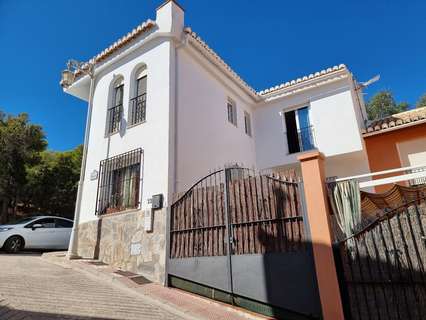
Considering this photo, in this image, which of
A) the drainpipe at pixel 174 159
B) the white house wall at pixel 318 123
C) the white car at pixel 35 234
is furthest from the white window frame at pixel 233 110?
the white car at pixel 35 234

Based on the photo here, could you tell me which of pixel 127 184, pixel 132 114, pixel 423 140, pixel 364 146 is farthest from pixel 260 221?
pixel 423 140

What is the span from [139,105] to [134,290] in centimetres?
572

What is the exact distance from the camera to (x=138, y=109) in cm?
929

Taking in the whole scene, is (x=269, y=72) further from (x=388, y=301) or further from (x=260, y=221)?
(x=388, y=301)

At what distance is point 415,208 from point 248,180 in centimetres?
297

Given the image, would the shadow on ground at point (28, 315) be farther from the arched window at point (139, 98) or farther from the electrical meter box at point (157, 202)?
the arched window at point (139, 98)

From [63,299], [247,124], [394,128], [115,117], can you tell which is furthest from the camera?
[247,124]

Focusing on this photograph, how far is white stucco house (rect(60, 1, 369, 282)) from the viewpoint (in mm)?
7746

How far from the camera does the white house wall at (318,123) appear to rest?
11.0 m

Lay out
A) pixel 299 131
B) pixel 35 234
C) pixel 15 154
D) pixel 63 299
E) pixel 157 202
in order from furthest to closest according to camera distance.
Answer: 1. pixel 15 154
2. pixel 299 131
3. pixel 35 234
4. pixel 157 202
5. pixel 63 299

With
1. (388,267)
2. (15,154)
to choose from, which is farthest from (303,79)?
(15,154)

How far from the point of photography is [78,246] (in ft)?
28.9

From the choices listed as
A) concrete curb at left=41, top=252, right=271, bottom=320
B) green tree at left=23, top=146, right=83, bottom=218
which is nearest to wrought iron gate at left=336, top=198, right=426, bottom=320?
concrete curb at left=41, top=252, right=271, bottom=320

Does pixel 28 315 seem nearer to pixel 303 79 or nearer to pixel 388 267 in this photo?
pixel 388 267
